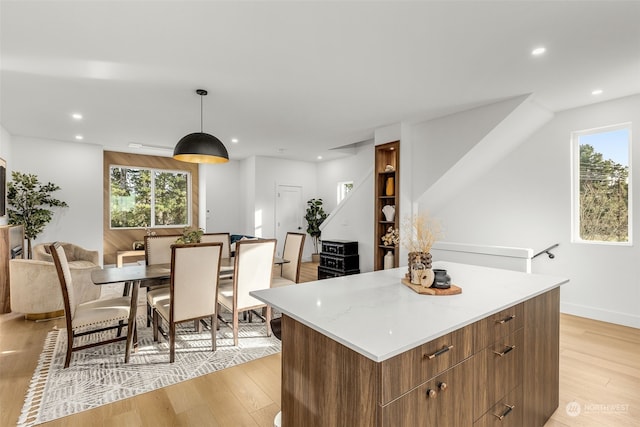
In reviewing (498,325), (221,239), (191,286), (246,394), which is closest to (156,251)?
(221,239)

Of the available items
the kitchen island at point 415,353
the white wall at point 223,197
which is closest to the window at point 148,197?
the white wall at point 223,197

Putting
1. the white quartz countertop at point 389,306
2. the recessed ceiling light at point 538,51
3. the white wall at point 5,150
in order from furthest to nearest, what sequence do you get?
the white wall at point 5,150 < the recessed ceiling light at point 538,51 < the white quartz countertop at point 389,306

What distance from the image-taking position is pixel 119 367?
2.67m

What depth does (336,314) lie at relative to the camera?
4.58ft

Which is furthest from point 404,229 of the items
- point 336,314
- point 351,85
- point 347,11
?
point 336,314

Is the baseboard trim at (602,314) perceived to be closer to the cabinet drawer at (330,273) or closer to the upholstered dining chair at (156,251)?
the cabinet drawer at (330,273)

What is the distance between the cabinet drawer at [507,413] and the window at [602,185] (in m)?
3.23

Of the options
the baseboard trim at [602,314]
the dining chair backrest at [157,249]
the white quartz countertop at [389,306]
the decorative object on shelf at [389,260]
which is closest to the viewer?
the white quartz countertop at [389,306]

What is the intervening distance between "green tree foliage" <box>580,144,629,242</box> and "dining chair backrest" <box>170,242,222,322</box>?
441 cm

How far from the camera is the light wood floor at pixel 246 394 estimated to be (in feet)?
6.68

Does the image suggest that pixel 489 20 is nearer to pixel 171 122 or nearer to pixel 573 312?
pixel 573 312

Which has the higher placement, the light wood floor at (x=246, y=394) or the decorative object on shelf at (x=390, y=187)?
the decorative object on shelf at (x=390, y=187)

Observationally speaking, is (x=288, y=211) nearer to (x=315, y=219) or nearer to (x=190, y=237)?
(x=315, y=219)

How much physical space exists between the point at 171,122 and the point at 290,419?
14.8ft
